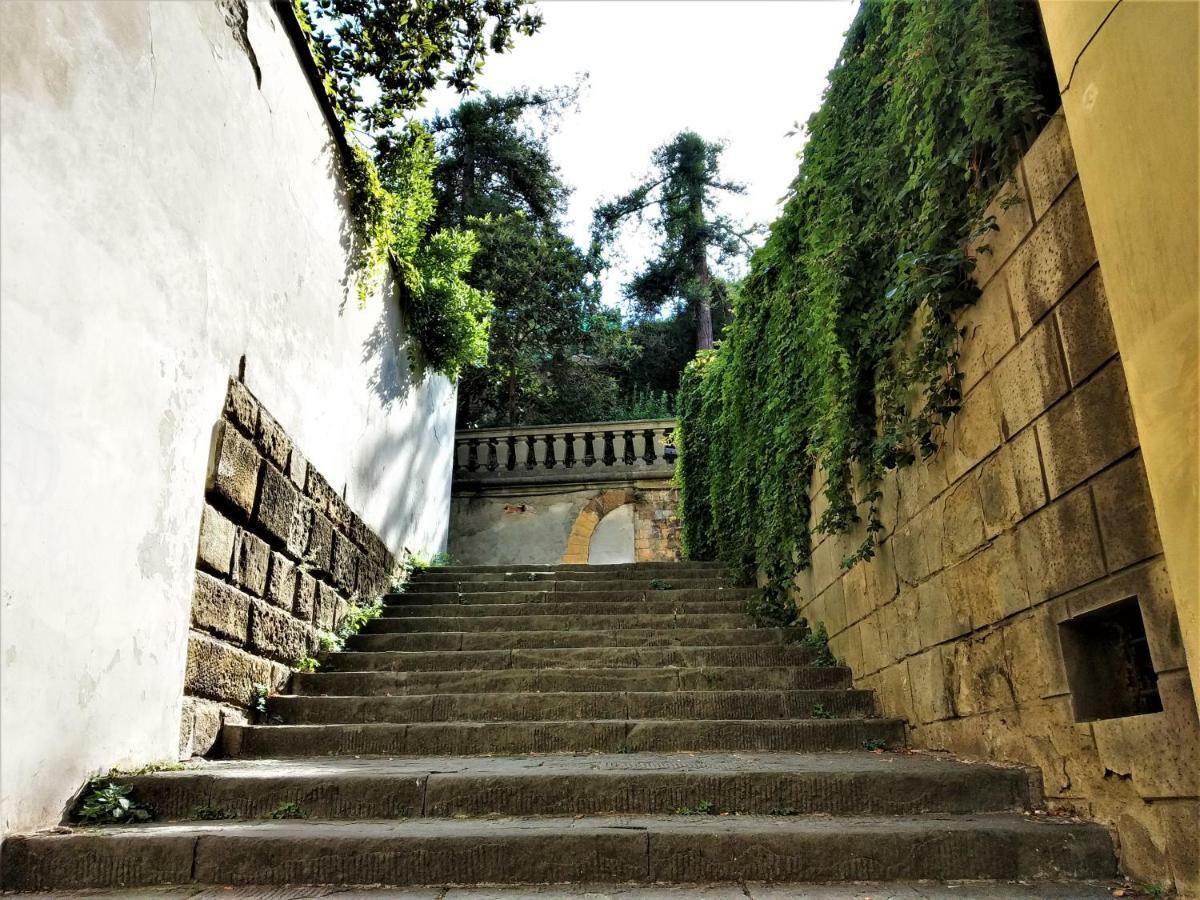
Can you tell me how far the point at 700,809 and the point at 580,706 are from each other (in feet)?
4.65

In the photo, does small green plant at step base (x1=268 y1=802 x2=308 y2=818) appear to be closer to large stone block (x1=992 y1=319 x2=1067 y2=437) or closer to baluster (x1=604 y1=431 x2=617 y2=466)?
large stone block (x1=992 y1=319 x2=1067 y2=437)

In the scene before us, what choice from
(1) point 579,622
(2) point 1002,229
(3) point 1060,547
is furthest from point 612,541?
(3) point 1060,547

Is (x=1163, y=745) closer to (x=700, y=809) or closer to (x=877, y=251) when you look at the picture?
(x=700, y=809)

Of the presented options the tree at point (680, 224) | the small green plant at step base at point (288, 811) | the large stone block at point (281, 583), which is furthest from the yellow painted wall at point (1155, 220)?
the tree at point (680, 224)

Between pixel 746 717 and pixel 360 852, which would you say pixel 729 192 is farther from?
pixel 360 852

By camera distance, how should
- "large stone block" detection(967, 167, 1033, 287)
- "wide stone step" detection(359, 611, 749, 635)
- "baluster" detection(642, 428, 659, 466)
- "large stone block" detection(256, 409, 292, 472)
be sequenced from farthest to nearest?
"baluster" detection(642, 428, 659, 466)
"wide stone step" detection(359, 611, 749, 635)
"large stone block" detection(256, 409, 292, 472)
"large stone block" detection(967, 167, 1033, 287)

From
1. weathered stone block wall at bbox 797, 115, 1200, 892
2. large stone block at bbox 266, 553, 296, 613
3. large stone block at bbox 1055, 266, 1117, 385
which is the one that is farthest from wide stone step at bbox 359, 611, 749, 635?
large stone block at bbox 1055, 266, 1117, 385

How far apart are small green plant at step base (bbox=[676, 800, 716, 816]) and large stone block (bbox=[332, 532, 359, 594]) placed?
3485mm

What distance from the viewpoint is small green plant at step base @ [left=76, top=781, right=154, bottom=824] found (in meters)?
2.65

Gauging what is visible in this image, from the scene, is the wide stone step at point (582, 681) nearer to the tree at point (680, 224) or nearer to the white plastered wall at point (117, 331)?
the white plastered wall at point (117, 331)

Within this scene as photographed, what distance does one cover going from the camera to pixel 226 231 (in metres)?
3.93

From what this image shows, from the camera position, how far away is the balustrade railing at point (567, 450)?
481 inches

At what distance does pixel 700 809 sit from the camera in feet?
9.21

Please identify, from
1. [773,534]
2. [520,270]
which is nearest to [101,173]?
[773,534]
